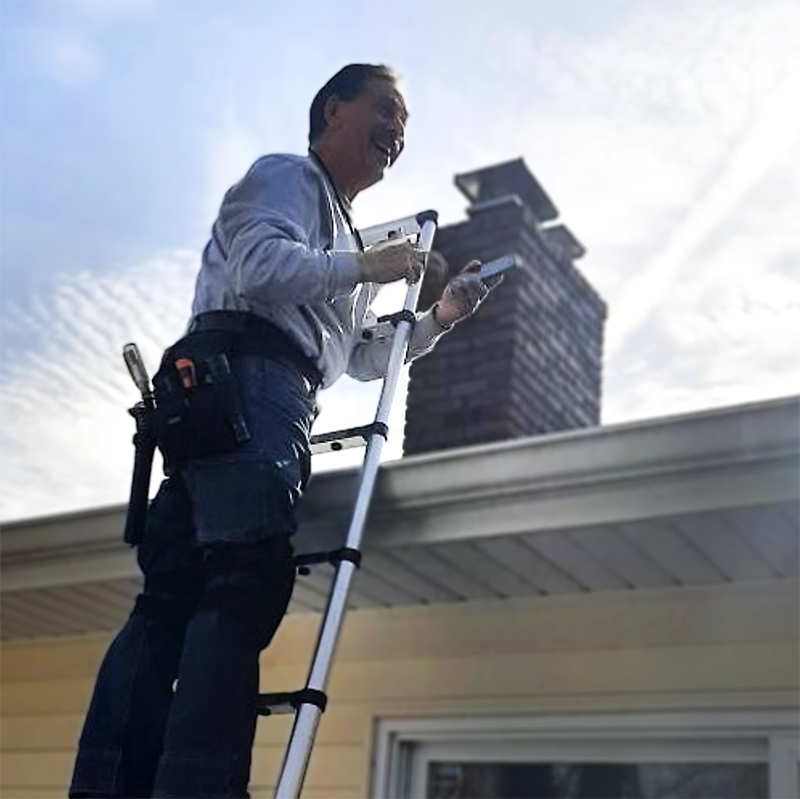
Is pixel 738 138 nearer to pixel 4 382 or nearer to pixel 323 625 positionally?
pixel 4 382

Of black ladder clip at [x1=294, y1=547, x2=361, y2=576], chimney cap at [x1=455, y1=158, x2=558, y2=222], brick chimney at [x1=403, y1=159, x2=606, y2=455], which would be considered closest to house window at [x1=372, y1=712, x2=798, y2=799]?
brick chimney at [x1=403, y1=159, x2=606, y2=455]

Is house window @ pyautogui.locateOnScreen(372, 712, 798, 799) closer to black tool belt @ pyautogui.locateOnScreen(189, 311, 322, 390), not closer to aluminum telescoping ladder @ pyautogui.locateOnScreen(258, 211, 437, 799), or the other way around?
aluminum telescoping ladder @ pyautogui.locateOnScreen(258, 211, 437, 799)

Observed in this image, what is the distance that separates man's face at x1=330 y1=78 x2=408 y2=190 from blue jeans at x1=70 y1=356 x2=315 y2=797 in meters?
0.41

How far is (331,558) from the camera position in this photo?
1970 millimetres

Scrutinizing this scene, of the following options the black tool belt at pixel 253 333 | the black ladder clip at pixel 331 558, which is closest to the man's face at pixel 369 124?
the black tool belt at pixel 253 333

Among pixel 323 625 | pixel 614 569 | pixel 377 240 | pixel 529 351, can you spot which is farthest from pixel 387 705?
pixel 323 625

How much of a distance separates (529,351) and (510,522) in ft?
8.53

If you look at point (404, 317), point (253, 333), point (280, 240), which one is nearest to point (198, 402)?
point (253, 333)

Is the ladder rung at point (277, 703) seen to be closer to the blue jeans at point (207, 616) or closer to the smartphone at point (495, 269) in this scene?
the blue jeans at point (207, 616)

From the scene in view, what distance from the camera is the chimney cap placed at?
7051 mm

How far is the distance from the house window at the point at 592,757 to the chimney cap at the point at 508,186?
338 centimetres

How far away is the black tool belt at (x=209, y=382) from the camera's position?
70.8 inches

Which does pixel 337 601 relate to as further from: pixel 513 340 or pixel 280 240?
pixel 513 340

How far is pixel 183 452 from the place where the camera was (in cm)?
184
